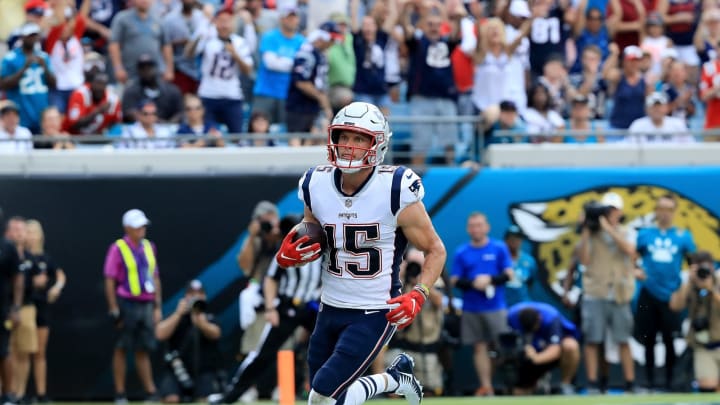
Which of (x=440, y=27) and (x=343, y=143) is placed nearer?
(x=343, y=143)

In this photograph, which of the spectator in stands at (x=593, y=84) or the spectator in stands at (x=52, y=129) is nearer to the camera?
the spectator in stands at (x=52, y=129)

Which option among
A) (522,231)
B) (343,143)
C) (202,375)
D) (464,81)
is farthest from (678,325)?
(343,143)

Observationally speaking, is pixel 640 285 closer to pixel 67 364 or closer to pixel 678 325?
pixel 678 325

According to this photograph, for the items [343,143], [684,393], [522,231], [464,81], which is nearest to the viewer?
[343,143]

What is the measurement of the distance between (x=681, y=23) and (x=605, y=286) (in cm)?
459

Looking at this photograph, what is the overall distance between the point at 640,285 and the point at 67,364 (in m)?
5.36

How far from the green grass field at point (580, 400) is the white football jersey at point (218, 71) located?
3343 millimetres

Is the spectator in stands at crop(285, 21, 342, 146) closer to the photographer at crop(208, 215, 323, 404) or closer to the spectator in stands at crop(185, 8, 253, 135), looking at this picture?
the spectator in stands at crop(185, 8, 253, 135)

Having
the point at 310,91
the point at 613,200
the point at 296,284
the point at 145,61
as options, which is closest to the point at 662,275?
the point at 613,200

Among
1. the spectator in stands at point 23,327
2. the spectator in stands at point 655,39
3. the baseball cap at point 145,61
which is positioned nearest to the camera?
the spectator in stands at point 23,327

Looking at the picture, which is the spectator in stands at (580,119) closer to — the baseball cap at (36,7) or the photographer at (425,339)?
the photographer at (425,339)

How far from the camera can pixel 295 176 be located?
13.2 meters

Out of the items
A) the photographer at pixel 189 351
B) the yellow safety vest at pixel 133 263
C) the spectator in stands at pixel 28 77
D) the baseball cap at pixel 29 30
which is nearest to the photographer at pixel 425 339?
the photographer at pixel 189 351

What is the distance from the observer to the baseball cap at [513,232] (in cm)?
1323
